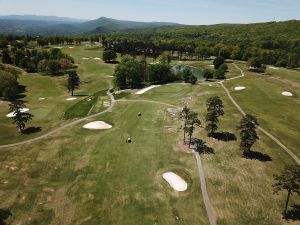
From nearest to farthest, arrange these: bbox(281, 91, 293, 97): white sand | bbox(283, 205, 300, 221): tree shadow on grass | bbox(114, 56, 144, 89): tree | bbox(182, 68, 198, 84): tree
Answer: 1. bbox(283, 205, 300, 221): tree shadow on grass
2. bbox(281, 91, 293, 97): white sand
3. bbox(114, 56, 144, 89): tree
4. bbox(182, 68, 198, 84): tree

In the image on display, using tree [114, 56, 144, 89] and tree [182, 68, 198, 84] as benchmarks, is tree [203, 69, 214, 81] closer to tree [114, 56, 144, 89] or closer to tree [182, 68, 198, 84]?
tree [182, 68, 198, 84]

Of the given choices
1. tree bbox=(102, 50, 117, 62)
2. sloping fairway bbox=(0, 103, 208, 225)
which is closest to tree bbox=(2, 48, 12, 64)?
tree bbox=(102, 50, 117, 62)

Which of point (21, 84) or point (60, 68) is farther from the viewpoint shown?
point (60, 68)

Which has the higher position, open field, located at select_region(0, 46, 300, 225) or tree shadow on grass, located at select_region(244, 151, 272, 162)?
tree shadow on grass, located at select_region(244, 151, 272, 162)

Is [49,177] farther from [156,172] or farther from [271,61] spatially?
[271,61]

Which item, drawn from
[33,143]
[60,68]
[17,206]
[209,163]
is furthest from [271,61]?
[17,206]
